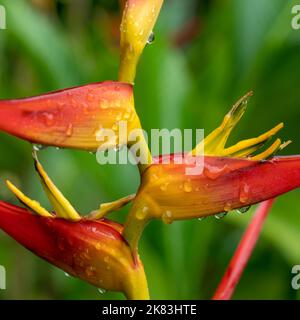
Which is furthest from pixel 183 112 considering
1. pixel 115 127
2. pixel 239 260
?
pixel 115 127

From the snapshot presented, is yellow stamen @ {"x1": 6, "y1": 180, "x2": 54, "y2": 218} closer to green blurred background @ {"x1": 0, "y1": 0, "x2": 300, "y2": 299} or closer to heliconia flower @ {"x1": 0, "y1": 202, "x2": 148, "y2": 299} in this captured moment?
heliconia flower @ {"x1": 0, "y1": 202, "x2": 148, "y2": 299}

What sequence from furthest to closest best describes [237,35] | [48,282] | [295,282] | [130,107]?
[48,282], [237,35], [295,282], [130,107]

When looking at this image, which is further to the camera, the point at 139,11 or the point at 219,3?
the point at 219,3

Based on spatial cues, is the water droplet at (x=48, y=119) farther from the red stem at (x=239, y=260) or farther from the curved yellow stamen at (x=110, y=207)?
the red stem at (x=239, y=260)

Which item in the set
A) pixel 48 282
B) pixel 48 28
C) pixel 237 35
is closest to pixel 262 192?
pixel 237 35

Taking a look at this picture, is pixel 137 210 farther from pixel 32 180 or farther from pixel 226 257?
pixel 32 180

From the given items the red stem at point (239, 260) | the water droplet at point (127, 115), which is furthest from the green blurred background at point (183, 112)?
the water droplet at point (127, 115)

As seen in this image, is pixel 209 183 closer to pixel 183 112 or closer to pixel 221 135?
pixel 221 135
